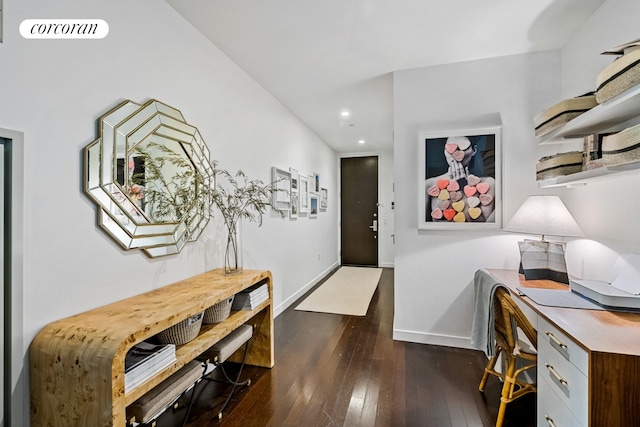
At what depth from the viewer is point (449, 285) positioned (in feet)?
8.97

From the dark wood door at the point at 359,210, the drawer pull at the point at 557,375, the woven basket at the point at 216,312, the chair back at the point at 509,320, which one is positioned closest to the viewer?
the drawer pull at the point at 557,375

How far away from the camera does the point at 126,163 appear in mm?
1623

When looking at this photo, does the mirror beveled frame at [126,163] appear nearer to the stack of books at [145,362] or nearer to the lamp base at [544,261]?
the stack of books at [145,362]

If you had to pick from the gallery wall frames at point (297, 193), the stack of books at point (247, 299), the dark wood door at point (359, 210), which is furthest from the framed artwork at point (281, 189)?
the dark wood door at point (359, 210)

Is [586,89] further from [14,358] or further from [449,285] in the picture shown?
[14,358]

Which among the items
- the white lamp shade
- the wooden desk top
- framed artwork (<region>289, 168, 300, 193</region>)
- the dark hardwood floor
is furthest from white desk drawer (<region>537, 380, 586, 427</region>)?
framed artwork (<region>289, 168, 300, 193</region>)

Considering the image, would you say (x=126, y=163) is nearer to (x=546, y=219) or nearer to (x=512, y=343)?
(x=512, y=343)

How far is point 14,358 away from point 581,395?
2.17m

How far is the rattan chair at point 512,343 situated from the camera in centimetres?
160

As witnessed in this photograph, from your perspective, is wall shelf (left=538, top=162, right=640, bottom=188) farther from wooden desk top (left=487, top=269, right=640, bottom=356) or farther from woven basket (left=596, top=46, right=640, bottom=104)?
wooden desk top (left=487, top=269, right=640, bottom=356)

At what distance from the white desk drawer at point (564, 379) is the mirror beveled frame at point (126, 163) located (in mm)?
2147

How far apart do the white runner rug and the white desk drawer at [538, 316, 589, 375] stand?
2.30 metres

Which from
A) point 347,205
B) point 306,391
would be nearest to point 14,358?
point 306,391

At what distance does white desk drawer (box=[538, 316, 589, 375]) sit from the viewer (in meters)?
1.06
